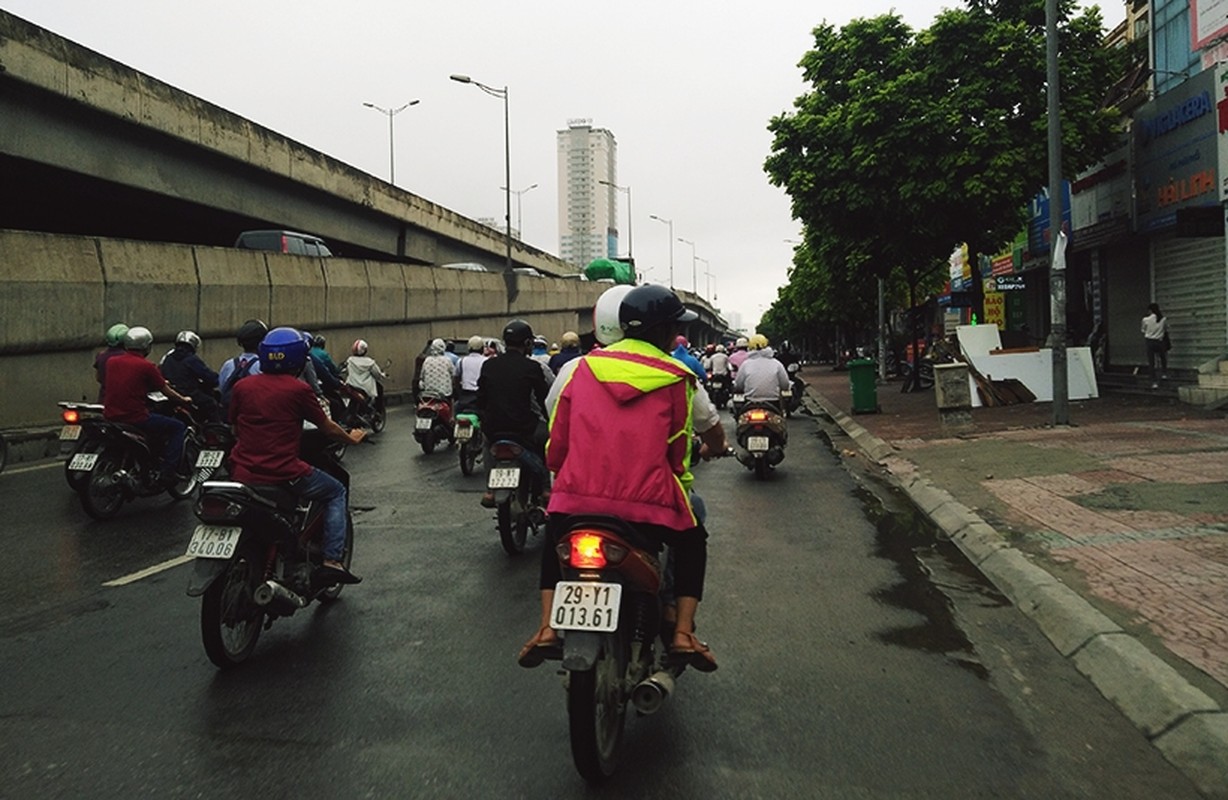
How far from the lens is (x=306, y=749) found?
3.79 metres

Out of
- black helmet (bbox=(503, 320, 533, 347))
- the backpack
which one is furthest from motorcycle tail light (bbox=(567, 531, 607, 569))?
the backpack

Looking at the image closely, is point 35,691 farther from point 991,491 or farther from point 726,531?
point 991,491

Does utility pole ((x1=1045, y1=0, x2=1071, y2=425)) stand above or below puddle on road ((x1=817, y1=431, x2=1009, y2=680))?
above

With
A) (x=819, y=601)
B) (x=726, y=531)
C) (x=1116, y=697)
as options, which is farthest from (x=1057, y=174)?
(x=1116, y=697)

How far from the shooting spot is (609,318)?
428cm

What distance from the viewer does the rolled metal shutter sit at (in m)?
19.0

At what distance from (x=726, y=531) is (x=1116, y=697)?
4.28 metres

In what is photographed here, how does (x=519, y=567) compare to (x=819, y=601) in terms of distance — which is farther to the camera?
(x=519, y=567)

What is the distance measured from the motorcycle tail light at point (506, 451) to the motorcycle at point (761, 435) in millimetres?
4666

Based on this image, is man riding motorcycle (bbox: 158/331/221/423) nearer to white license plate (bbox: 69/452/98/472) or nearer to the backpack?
the backpack

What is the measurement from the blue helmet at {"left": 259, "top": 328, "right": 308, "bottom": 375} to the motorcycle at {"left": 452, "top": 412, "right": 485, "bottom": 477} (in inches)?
226

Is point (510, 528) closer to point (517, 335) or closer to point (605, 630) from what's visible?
point (517, 335)

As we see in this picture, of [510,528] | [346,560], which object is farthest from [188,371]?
[346,560]

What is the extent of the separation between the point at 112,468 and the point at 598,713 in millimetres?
7266
